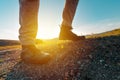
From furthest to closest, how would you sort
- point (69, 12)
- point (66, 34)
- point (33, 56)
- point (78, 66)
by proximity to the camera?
point (66, 34) → point (69, 12) → point (33, 56) → point (78, 66)

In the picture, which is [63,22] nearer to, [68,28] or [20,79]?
[68,28]

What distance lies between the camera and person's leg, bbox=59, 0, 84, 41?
6.74 m

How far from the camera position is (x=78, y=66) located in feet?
16.9

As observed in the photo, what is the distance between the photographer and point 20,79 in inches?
200

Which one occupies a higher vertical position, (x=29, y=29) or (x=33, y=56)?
(x=29, y=29)

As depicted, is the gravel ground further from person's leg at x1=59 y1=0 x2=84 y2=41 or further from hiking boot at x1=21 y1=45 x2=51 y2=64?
person's leg at x1=59 y1=0 x2=84 y2=41

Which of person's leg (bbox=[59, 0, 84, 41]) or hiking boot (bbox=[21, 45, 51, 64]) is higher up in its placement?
person's leg (bbox=[59, 0, 84, 41])

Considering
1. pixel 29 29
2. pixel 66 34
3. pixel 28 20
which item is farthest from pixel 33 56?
pixel 66 34

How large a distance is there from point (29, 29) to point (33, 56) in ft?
2.00

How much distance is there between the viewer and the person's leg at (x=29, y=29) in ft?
18.5

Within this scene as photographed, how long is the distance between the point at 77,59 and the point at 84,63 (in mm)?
341

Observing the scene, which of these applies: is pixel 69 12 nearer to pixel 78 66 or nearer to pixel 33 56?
pixel 33 56

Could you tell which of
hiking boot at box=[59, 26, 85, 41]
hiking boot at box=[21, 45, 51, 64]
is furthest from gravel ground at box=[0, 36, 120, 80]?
hiking boot at box=[59, 26, 85, 41]

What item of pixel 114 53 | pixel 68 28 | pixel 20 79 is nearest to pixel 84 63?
pixel 114 53
